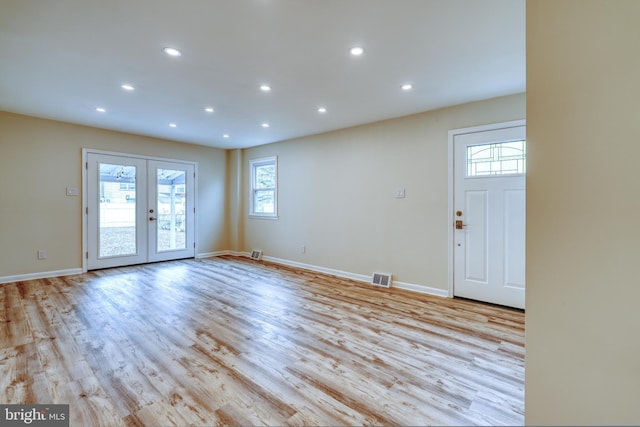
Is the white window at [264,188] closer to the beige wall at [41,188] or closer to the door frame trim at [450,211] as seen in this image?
the beige wall at [41,188]

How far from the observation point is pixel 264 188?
6281mm

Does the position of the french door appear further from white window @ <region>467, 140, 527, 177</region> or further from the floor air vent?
white window @ <region>467, 140, 527, 177</region>

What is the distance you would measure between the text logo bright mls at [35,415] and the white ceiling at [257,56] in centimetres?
251

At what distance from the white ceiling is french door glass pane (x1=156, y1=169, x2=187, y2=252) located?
6.39 ft

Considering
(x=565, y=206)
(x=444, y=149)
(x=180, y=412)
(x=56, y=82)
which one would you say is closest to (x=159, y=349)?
(x=180, y=412)

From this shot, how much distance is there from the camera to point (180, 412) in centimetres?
161

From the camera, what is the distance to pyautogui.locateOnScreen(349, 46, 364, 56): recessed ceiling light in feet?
7.70

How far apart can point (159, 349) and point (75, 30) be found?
2.56m

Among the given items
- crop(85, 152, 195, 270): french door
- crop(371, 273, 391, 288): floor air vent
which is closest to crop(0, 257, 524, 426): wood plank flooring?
crop(371, 273, 391, 288): floor air vent

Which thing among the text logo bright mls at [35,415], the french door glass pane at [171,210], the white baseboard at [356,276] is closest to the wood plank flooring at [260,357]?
the text logo bright mls at [35,415]

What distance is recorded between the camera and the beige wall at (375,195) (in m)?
3.78

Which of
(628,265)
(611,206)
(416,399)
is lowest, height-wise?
(416,399)

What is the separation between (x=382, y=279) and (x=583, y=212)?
11.1 feet

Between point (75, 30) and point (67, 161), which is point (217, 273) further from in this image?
point (75, 30)
